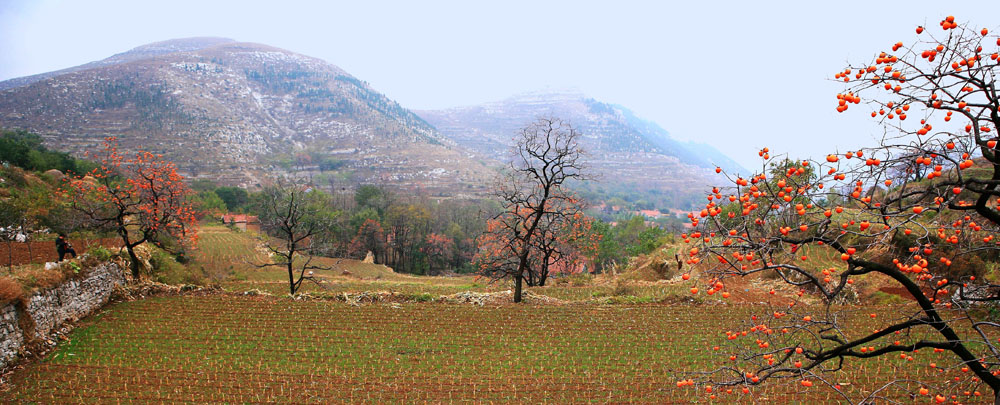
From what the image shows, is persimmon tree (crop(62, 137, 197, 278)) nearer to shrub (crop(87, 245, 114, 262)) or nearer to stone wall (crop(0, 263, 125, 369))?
shrub (crop(87, 245, 114, 262))

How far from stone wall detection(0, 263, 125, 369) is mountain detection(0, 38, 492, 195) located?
83178 mm

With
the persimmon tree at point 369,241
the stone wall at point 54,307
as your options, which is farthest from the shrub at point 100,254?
the persimmon tree at point 369,241

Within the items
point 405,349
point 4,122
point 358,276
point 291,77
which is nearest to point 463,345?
point 405,349

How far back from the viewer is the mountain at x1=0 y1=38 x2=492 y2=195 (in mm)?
100188

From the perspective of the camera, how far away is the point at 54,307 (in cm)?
1309

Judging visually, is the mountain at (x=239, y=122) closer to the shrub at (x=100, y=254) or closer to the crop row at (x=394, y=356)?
the shrub at (x=100, y=254)

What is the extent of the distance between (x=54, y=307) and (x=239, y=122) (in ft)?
446

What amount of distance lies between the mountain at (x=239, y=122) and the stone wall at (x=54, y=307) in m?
83.2

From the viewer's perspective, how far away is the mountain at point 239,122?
100188mm

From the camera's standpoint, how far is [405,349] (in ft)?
39.7

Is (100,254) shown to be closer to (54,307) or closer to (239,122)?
(54,307)

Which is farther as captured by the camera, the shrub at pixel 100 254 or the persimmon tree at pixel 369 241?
the persimmon tree at pixel 369 241

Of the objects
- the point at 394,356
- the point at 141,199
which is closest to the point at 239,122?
the point at 141,199

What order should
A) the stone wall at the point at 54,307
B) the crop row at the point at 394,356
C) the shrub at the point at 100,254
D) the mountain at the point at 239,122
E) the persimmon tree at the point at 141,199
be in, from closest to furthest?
the crop row at the point at 394,356, the stone wall at the point at 54,307, the shrub at the point at 100,254, the persimmon tree at the point at 141,199, the mountain at the point at 239,122
